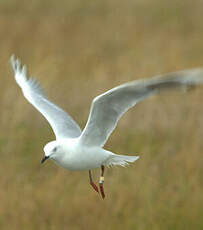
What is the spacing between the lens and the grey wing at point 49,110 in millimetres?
4668

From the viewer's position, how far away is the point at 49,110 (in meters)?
5.04

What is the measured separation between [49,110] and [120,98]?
1.13m

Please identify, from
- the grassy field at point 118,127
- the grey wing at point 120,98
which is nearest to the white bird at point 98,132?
the grey wing at point 120,98

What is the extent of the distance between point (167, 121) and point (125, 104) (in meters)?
3.47

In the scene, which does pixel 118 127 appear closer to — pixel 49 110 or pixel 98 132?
pixel 49 110

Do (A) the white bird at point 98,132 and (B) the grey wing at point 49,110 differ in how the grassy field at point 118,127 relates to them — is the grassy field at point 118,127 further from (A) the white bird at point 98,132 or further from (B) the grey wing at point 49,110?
(A) the white bird at point 98,132

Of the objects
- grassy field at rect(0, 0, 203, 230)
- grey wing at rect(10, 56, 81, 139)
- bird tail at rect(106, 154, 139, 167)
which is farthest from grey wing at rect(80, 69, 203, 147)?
grassy field at rect(0, 0, 203, 230)

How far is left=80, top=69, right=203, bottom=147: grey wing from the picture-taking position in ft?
11.2

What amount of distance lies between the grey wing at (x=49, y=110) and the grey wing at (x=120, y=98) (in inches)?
12.5

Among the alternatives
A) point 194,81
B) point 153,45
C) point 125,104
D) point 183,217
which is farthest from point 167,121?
point 194,81

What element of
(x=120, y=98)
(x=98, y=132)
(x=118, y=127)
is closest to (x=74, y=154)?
(x=98, y=132)

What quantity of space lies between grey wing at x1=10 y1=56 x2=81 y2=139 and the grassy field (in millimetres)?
963

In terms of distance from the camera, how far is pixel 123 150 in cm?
690

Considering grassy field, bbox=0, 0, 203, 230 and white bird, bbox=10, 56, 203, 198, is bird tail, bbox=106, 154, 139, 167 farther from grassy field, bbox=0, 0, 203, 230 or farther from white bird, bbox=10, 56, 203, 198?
grassy field, bbox=0, 0, 203, 230
